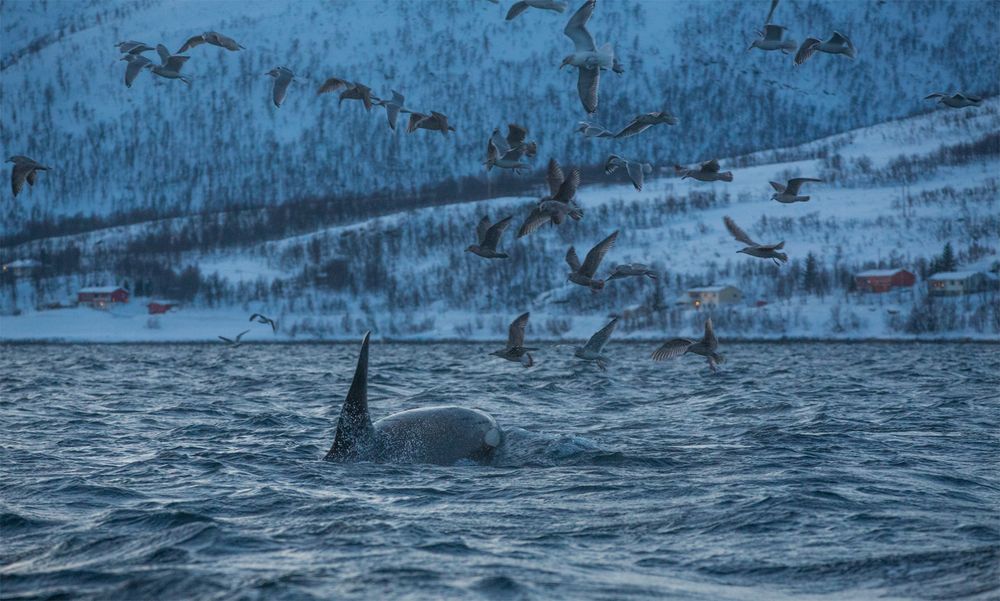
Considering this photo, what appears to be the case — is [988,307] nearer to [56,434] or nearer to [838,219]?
[838,219]

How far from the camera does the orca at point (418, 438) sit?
16.3m

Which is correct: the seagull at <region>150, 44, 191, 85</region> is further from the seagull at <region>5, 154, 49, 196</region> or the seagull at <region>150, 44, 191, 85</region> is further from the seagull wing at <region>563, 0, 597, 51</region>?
the seagull wing at <region>563, 0, 597, 51</region>

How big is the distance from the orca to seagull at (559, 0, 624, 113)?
4.66m

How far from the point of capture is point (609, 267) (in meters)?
135

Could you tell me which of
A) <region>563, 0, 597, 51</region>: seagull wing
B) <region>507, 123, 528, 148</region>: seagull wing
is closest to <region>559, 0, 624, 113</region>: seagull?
<region>563, 0, 597, 51</region>: seagull wing

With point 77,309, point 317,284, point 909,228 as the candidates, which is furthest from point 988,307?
point 77,309

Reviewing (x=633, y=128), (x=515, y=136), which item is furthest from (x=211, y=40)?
(x=633, y=128)

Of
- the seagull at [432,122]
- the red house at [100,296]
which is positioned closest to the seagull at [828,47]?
the seagull at [432,122]

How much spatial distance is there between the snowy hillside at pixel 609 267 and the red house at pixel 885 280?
141 centimetres

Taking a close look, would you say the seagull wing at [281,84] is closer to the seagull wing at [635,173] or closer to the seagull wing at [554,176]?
the seagull wing at [554,176]

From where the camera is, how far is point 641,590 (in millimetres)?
9594

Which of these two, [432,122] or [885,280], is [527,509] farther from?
[885,280]

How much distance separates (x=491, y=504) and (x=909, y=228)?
144m

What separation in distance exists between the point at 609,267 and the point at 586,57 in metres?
119
